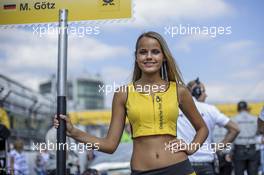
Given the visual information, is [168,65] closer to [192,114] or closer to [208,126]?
[192,114]

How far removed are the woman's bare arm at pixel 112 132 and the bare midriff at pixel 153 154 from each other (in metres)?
0.17

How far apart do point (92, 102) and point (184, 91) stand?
60877 millimetres

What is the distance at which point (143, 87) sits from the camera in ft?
10.1

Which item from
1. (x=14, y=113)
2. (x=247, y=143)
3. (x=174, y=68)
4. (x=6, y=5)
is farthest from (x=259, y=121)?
(x=14, y=113)

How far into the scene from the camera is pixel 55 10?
3916 mm

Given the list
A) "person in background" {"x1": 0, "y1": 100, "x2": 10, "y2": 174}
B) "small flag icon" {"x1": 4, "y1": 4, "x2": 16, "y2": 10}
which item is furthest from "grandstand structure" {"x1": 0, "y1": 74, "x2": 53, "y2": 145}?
"small flag icon" {"x1": 4, "y1": 4, "x2": 16, "y2": 10}

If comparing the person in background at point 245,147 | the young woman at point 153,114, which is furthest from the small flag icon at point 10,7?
the person in background at point 245,147

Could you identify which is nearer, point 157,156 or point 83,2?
point 157,156

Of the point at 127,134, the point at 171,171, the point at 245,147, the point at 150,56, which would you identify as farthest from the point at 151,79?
the point at 127,134

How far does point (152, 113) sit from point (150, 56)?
0.34m

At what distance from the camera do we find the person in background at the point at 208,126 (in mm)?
5156

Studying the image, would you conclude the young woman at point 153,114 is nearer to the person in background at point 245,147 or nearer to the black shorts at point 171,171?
the black shorts at point 171,171

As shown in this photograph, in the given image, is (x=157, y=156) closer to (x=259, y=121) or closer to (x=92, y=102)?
(x=259, y=121)

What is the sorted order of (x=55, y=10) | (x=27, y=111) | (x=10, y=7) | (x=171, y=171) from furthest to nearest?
(x=27, y=111)
(x=10, y=7)
(x=55, y=10)
(x=171, y=171)
